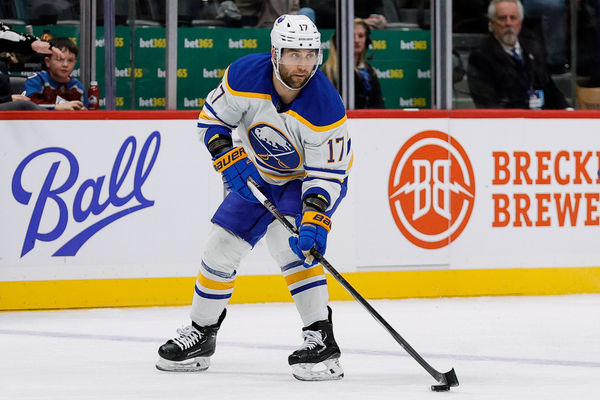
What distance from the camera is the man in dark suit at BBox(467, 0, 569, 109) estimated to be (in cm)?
646

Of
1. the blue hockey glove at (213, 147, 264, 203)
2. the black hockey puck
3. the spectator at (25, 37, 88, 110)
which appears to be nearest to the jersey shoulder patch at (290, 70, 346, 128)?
the blue hockey glove at (213, 147, 264, 203)

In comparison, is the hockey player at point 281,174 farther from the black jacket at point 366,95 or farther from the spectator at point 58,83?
the black jacket at point 366,95

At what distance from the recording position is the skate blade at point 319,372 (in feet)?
13.2

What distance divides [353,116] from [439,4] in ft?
2.54

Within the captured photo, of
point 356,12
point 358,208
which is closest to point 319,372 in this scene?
point 358,208

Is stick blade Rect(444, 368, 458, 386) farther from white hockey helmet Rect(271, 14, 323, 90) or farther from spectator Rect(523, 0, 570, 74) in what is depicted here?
spectator Rect(523, 0, 570, 74)

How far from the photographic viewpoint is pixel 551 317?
5574 millimetres

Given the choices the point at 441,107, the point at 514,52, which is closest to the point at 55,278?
the point at 441,107

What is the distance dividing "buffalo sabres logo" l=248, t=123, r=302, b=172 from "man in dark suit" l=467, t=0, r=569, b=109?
254 centimetres

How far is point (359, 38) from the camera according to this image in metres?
6.29

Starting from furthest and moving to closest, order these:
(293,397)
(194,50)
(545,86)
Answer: (545,86), (194,50), (293,397)

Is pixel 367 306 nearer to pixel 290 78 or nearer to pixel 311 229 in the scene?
pixel 311 229

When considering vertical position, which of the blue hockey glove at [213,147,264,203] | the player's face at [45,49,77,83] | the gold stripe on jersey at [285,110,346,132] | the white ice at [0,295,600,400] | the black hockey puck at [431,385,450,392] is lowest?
the white ice at [0,295,600,400]

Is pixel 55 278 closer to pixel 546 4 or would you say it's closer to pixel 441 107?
pixel 441 107
